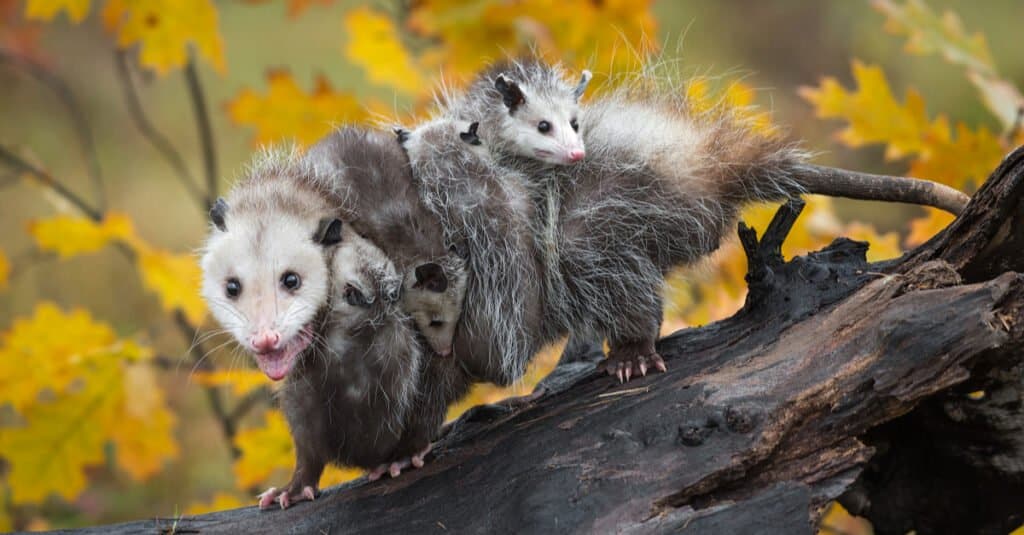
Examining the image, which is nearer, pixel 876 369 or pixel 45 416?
pixel 876 369

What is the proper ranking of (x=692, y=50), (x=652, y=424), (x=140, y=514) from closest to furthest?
(x=652, y=424) → (x=140, y=514) → (x=692, y=50)

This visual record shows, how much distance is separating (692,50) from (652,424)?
4877 mm

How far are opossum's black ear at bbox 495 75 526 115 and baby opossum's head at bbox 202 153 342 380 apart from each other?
57 cm

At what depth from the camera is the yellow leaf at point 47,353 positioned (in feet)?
9.88

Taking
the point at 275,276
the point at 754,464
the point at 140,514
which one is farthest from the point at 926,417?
the point at 140,514

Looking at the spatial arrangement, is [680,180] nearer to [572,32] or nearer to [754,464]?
[754,464]

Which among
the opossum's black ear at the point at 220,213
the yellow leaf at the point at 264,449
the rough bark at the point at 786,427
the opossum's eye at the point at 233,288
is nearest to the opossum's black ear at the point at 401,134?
the opossum's black ear at the point at 220,213

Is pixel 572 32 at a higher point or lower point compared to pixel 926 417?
higher

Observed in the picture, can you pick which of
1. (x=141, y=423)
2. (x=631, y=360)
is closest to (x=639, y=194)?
(x=631, y=360)

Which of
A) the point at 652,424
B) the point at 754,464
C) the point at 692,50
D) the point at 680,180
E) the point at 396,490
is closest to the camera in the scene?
the point at 754,464

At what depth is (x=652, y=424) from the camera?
2.17m

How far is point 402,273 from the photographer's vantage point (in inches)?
90.9

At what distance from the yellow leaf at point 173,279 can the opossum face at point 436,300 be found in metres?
1.18

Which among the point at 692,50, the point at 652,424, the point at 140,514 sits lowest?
the point at 652,424
